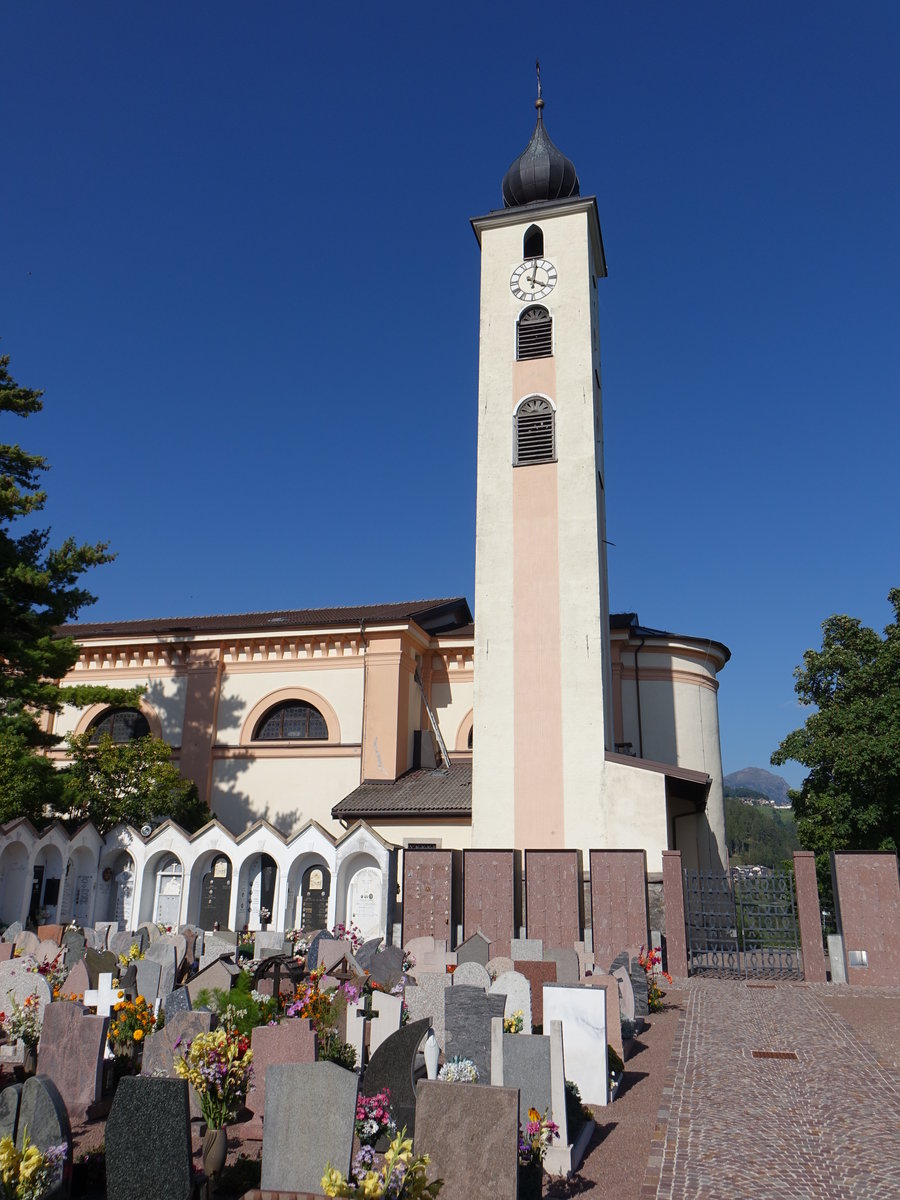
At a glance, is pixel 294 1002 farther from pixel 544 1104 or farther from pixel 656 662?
pixel 656 662

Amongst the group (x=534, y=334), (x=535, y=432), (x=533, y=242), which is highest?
(x=533, y=242)

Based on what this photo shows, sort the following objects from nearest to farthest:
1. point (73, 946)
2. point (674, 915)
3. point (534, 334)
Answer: point (73, 946), point (674, 915), point (534, 334)

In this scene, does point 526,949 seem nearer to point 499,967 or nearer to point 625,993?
point 499,967

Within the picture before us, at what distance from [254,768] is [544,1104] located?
2046cm

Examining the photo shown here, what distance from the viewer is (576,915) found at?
16938 mm

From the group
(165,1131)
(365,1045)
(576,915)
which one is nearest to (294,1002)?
(365,1045)

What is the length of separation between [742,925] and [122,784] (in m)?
15.0

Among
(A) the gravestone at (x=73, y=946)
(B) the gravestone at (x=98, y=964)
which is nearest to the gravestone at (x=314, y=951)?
(B) the gravestone at (x=98, y=964)

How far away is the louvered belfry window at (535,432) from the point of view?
74.6 ft

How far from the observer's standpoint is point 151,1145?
4.96m

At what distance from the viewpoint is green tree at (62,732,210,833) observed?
21750mm

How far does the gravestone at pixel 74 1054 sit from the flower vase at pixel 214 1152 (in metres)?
1.96

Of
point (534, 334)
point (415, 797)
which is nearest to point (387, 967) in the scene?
point (415, 797)

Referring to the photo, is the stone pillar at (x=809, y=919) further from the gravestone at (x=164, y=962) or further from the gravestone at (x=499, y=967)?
the gravestone at (x=164, y=962)
